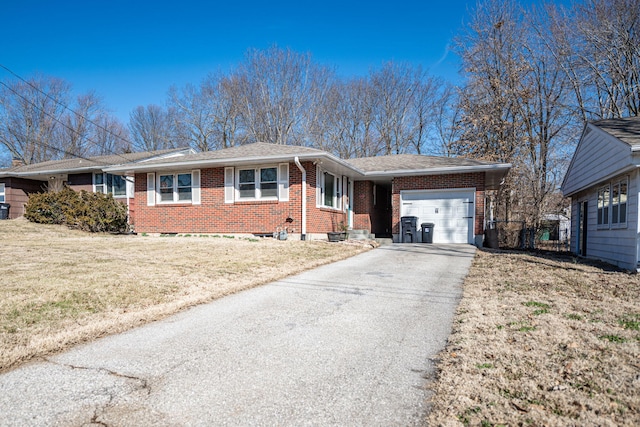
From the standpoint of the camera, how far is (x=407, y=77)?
29.8 metres

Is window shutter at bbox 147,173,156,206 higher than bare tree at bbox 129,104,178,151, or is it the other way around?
bare tree at bbox 129,104,178,151

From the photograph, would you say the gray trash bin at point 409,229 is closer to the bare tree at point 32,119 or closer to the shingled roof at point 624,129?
the shingled roof at point 624,129

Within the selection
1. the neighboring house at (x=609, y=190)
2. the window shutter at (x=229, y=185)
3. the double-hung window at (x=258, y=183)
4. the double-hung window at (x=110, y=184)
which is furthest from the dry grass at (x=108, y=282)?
the double-hung window at (x=110, y=184)

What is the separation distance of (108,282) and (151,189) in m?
10.6

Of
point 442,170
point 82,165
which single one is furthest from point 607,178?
point 82,165

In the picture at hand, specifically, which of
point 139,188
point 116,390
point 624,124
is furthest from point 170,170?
point 624,124

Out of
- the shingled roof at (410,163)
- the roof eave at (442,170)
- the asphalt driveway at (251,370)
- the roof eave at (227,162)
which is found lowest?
the asphalt driveway at (251,370)

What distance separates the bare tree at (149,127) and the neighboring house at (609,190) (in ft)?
112

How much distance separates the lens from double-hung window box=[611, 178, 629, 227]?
9.26 metres

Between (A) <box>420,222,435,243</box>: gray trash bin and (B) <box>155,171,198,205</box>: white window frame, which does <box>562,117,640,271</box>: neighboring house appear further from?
(B) <box>155,171,198,205</box>: white window frame

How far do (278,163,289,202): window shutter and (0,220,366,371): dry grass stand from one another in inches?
120

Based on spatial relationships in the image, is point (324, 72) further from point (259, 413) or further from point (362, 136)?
point (259, 413)

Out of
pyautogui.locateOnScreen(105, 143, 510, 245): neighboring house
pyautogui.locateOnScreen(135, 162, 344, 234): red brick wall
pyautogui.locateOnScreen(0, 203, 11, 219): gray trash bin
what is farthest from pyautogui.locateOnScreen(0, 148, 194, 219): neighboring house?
pyautogui.locateOnScreen(135, 162, 344, 234): red brick wall

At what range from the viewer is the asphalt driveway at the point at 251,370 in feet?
7.57
